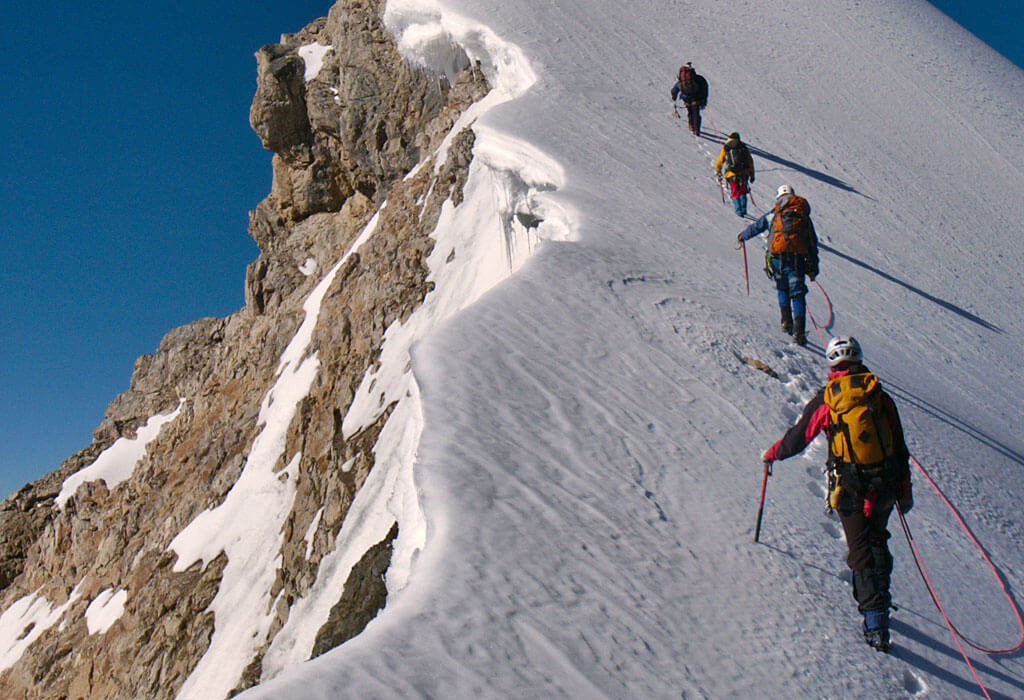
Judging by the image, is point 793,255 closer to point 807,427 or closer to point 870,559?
point 807,427

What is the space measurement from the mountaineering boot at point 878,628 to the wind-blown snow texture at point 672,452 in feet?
0.21

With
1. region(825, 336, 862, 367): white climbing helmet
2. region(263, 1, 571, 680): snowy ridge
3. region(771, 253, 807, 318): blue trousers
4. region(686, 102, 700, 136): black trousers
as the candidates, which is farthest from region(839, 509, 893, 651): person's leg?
region(686, 102, 700, 136): black trousers

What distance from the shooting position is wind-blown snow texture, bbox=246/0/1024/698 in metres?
3.28

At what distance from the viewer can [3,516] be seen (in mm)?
24094

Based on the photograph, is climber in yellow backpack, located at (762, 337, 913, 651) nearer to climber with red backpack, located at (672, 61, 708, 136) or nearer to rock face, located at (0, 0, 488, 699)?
rock face, located at (0, 0, 488, 699)

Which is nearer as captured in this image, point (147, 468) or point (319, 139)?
point (147, 468)

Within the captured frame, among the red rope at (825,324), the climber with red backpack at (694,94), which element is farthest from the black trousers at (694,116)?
the red rope at (825,324)

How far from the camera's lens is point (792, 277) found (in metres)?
6.82

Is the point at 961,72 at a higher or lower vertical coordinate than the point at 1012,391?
higher

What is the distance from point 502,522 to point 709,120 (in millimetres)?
12835

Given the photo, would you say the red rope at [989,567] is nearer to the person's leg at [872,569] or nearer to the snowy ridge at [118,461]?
the person's leg at [872,569]

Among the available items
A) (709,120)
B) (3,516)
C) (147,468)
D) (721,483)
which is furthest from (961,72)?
(3,516)

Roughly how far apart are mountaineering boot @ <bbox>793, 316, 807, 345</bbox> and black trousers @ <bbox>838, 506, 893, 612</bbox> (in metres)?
3.47

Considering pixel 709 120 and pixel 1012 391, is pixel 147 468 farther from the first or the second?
pixel 1012 391
